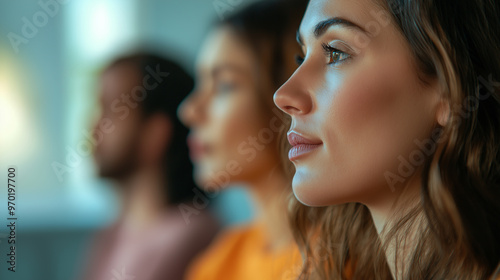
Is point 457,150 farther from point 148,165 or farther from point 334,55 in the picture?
point 148,165

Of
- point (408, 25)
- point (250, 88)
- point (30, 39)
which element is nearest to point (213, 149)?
point (250, 88)

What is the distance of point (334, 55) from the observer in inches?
19.7

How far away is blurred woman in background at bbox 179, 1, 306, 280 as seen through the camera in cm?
79

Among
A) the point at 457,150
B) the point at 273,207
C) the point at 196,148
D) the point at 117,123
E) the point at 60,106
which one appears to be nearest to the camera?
the point at 457,150

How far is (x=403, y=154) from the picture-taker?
48cm

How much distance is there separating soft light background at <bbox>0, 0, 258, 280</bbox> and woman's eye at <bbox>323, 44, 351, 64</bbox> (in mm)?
649

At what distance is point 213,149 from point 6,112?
56 centimetres

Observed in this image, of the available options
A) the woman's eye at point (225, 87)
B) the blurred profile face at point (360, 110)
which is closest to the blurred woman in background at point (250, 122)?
the woman's eye at point (225, 87)

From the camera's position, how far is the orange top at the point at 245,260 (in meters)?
0.72

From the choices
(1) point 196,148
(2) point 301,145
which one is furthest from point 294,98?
(1) point 196,148

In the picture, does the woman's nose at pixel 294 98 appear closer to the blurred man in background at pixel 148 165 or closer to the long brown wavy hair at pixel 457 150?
the long brown wavy hair at pixel 457 150

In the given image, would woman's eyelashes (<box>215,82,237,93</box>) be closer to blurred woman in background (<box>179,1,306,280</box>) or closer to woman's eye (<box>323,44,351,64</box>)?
blurred woman in background (<box>179,1,306,280</box>)

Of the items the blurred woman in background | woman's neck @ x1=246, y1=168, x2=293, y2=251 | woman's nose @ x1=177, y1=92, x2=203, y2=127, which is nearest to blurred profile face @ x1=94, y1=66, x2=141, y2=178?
woman's nose @ x1=177, y1=92, x2=203, y2=127

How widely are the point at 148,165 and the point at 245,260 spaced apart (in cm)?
34
